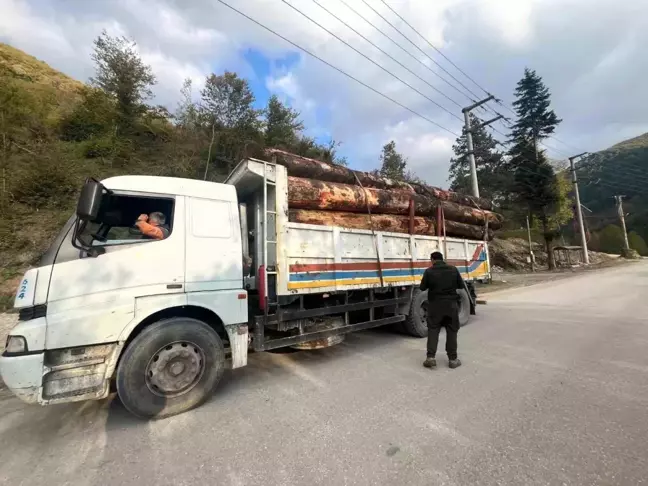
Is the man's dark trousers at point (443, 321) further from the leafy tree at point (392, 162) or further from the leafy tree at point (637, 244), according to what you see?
the leafy tree at point (637, 244)

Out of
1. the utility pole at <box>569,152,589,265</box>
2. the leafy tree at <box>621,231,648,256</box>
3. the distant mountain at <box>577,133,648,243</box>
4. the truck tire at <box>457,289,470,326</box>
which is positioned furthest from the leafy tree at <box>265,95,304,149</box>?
the distant mountain at <box>577,133,648,243</box>

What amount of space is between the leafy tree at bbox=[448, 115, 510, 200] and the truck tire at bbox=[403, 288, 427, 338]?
3188cm

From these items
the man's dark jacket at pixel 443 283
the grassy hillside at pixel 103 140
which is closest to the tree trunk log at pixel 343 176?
the man's dark jacket at pixel 443 283

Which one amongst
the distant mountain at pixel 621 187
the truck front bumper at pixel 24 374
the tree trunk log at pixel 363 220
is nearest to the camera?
the truck front bumper at pixel 24 374

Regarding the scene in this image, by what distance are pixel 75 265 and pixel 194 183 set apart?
1.43 meters

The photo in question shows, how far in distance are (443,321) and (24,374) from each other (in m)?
4.64

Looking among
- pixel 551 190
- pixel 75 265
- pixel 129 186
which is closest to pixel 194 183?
pixel 129 186

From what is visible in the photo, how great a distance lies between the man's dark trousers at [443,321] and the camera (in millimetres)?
4449

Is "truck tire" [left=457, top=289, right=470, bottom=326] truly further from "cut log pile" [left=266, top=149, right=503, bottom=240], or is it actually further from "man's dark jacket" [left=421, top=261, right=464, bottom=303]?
"man's dark jacket" [left=421, top=261, right=464, bottom=303]

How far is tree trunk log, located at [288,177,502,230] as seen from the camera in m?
4.61

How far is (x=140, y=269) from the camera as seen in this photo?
3.21 m

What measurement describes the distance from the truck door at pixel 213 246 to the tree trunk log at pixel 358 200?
1.03m

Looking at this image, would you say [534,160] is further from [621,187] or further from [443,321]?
[621,187]

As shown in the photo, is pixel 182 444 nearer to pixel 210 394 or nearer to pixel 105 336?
pixel 210 394
